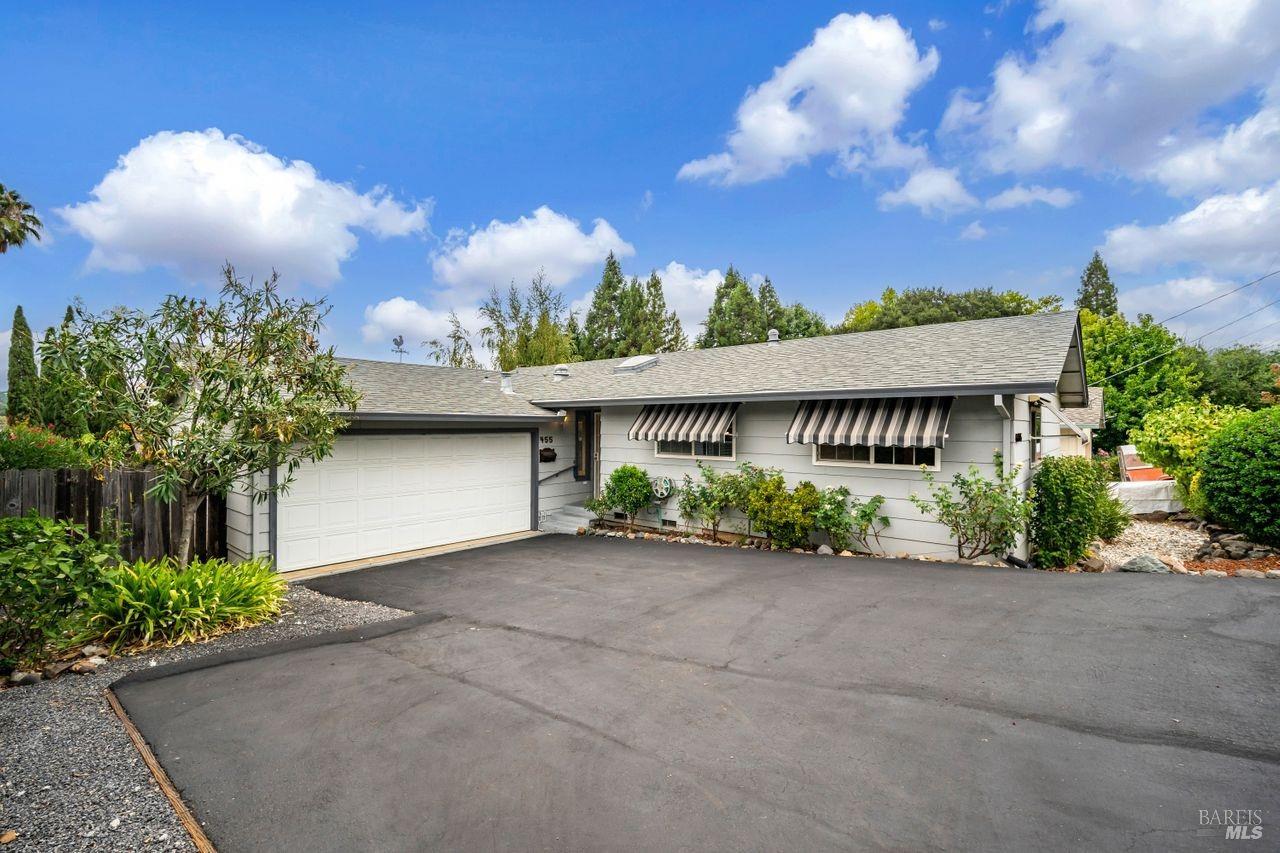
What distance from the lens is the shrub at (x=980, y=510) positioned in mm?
8328

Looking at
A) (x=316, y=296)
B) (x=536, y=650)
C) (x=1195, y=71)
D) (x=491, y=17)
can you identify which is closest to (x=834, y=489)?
(x=536, y=650)

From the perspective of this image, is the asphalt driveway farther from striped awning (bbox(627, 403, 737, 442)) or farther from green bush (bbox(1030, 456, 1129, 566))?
striped awning (bbox(627, 403, 737, 442))

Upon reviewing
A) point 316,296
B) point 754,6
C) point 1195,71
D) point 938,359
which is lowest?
→ point 938,359

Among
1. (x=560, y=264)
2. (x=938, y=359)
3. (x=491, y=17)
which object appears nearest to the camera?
(x=938, y=359)

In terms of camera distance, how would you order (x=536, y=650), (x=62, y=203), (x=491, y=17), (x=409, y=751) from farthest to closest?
(x=62, y=203) < (x=491, y=17) < (x=536, y=650) < (x=409, y=751)

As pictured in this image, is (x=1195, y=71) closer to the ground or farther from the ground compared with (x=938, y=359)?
farther from the ground

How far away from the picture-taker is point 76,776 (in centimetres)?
338

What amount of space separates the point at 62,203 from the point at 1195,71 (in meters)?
26.6

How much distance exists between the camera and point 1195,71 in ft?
42.0

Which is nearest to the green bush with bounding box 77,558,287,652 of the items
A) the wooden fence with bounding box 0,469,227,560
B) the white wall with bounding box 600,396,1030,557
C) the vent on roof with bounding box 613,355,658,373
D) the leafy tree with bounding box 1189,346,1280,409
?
the wooden fence with bounding box 0,469,227,560

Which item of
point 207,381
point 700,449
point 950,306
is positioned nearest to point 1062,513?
point 700,449

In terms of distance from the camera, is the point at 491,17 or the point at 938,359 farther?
the point at 491,17

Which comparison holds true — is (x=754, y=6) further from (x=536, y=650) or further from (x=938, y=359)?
(x=536, y=650)

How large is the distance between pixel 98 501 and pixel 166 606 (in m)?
3.56
